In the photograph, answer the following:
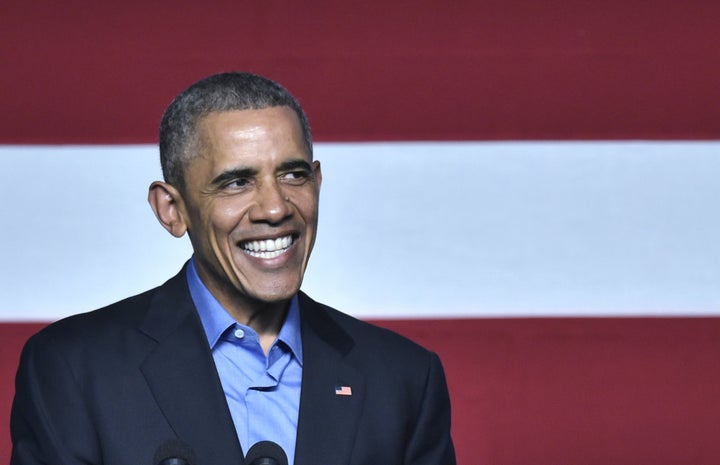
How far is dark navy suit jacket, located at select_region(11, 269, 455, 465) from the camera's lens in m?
1.46

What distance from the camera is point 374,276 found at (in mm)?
2059

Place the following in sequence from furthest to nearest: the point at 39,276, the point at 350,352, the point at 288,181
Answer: the point at 39,276 → the point at 350,352 → the point at 288,181

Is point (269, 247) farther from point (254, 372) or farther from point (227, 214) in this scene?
point (254, 372)

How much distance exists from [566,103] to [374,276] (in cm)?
43

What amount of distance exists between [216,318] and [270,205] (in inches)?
7.4

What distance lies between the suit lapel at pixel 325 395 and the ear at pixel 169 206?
0.20m

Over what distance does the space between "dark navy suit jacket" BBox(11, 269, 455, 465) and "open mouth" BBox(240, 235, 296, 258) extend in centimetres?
14

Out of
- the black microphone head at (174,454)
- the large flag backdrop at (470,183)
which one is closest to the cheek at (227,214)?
the black microphone head at (174,454)

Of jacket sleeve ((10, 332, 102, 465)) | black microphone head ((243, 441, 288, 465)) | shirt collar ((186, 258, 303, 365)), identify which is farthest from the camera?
shirt collar ((186, 258, 303, 365))

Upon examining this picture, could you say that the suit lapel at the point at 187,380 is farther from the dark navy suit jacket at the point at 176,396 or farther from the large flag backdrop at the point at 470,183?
the large flag backdrop at the point at 470,183

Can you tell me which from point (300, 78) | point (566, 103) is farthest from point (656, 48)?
point (300, 78)

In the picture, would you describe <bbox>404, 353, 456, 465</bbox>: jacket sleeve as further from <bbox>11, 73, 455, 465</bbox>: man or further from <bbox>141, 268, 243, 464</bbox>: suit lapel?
<bbox>141, 268, 243, 464</bbox>: suit lapel

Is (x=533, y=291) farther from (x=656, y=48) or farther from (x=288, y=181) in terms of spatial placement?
(x=288, y=181)

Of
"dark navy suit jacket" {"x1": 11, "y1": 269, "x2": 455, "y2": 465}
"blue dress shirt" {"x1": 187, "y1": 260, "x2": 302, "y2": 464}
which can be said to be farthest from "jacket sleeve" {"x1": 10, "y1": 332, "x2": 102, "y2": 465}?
"blue dress shirt" {"x1": 187, "y1": 260, "x2": 302, "y2": 464}
